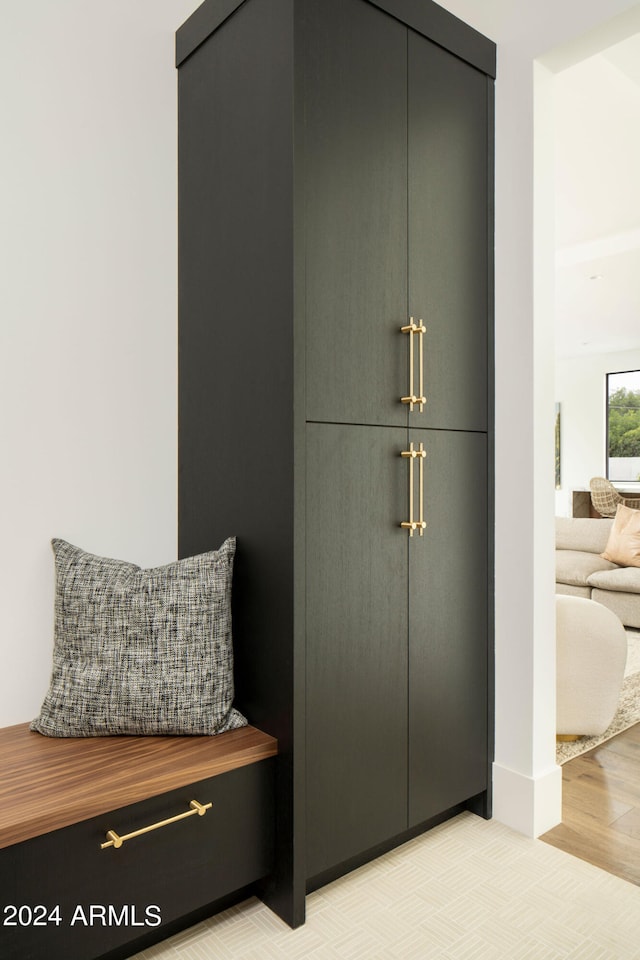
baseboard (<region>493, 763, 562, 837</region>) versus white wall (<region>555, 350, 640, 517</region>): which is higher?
white wall (<region>555, 350, 640, 517</region>)

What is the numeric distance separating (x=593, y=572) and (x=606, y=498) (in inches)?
153

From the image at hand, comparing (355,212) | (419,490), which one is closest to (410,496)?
(419,490)

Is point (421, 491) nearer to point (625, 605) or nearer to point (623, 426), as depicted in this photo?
point (625, 605)

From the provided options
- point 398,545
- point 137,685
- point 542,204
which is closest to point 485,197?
point 542,204

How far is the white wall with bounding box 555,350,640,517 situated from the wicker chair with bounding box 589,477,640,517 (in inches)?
35.6

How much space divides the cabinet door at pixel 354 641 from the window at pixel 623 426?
7929 mm

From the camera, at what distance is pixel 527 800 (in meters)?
1.98

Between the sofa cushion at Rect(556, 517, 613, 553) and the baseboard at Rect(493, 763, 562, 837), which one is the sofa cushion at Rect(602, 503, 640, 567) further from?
the baseboard at Rect(493, 763, 562, 837)

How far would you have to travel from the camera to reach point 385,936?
1.54 meters

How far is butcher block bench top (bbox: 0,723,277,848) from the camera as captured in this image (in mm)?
1256

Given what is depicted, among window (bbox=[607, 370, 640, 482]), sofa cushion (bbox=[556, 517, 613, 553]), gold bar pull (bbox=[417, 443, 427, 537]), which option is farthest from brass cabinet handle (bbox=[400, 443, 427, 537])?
window (bbox=[607, 370, 640, 482])

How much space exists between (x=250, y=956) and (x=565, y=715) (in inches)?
60.2

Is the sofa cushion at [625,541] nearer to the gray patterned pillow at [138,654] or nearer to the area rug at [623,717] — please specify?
the area rug at [623,717]

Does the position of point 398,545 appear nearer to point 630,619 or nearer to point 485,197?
point 485,197
